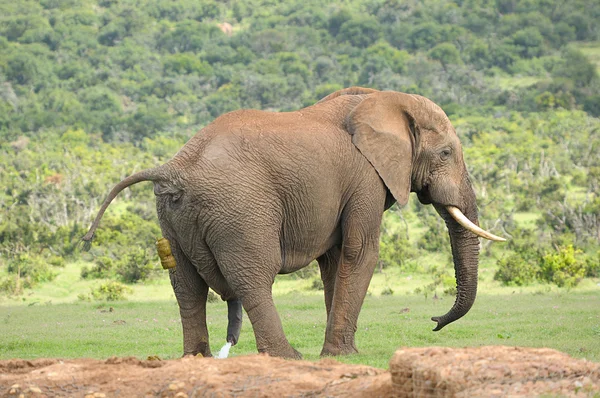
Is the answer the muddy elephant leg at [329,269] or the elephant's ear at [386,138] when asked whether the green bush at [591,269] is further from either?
the elephant's ear at [386,138]

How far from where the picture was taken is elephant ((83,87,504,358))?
880 centimetres

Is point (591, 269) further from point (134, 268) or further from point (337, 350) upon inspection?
point (337, 350)

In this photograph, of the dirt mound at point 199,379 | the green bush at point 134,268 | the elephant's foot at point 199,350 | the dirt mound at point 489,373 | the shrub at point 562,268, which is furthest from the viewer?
the green bush at point 134,268

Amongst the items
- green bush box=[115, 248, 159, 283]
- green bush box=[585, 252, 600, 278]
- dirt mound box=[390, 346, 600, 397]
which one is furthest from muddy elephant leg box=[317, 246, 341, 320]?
green bush box=[115, 248, 159, 283]

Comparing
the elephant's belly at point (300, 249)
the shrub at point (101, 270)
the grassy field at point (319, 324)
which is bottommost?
the shrub at point (101, 270)

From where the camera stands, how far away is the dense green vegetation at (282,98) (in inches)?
909

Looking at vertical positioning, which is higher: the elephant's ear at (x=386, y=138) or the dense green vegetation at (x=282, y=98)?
the elephant's ear at (x=386, y=138)

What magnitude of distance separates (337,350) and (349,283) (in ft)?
1.83

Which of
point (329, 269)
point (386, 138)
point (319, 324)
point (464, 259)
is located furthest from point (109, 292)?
point (386, 138)

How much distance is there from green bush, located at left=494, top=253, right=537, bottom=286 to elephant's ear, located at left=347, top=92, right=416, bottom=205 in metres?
8.76

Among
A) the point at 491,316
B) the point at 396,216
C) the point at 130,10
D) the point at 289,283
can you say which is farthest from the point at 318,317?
the point at 130,10

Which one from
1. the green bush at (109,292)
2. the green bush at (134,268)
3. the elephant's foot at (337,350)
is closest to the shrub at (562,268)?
the green bush at (109,292)

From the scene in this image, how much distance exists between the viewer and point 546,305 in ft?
46.8

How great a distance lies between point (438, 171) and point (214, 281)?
7.72 ft
